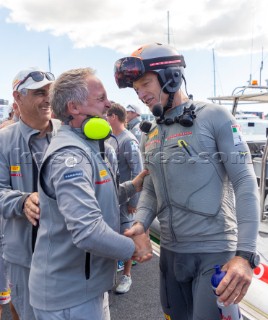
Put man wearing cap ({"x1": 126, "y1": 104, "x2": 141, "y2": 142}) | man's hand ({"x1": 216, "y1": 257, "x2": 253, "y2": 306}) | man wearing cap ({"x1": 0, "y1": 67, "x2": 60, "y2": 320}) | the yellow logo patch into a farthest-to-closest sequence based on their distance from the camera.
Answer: man wearing cap ({"x1": 126, "y1": 104, "x2": 141, "y2": 142}) → man wearing cap ({"x1": 0, "y1": 67, "x2": 60, "y2": 320}) → the yellow logo patch → man's hand ({"x1": 216, "y1": 257, "x2": 253, "y2": 306})

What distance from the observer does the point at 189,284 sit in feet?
6.09

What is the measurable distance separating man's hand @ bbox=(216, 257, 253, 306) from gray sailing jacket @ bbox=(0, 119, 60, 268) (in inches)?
52.3

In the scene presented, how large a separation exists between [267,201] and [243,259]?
10.00ft

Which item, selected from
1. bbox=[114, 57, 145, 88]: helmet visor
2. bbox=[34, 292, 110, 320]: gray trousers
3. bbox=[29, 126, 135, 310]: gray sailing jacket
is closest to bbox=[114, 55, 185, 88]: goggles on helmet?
bbox=[114, 57, 145, 88]: helmet visor

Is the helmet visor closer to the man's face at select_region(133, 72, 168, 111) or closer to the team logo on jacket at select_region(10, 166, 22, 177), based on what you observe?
the man's face at select_region(133, 72, 168, 111)

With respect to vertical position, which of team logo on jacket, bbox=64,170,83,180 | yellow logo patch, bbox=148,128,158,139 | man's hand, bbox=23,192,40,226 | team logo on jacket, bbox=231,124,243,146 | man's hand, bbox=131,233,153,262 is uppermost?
team logo on jacket, bbox=231,124,243,146

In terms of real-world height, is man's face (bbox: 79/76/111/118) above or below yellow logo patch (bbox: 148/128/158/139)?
above

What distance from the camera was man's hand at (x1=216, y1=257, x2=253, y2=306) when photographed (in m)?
1.36

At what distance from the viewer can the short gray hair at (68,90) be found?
1.67 metres

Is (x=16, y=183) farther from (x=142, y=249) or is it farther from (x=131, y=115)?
(x=131, y=115)

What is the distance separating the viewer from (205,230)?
1.72m

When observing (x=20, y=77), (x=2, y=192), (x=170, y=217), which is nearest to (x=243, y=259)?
(x=170, y=217)

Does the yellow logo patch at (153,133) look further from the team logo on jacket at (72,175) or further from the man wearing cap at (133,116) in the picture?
the man wearing cap at (133,116)

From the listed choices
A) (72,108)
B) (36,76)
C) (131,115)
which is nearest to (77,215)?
(72,108)
